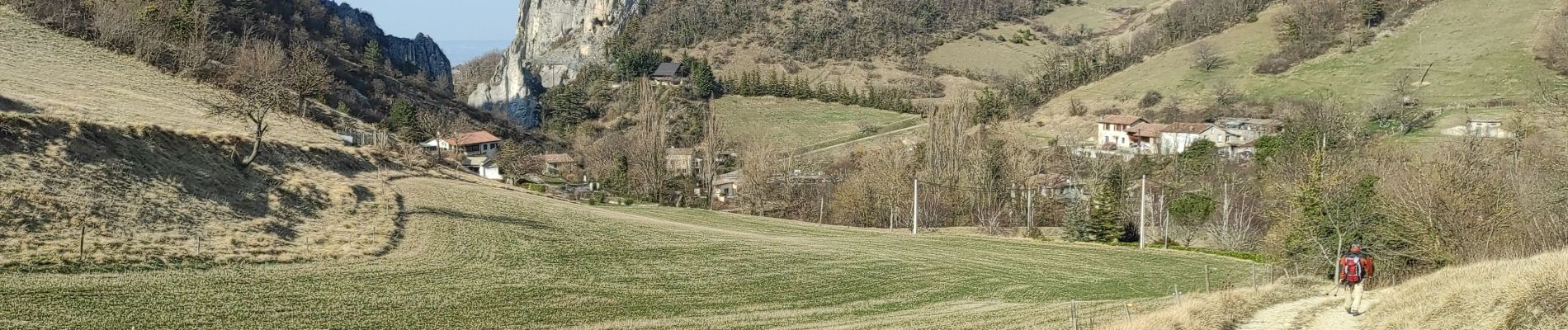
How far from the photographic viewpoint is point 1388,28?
12581cm

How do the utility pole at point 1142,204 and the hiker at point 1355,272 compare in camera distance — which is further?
the utility pole at point 1142,204

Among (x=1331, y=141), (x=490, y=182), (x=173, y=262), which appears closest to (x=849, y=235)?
(x=490, y=182)

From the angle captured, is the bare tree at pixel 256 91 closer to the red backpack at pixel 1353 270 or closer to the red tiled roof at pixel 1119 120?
the red backpack at pixel 1353 270

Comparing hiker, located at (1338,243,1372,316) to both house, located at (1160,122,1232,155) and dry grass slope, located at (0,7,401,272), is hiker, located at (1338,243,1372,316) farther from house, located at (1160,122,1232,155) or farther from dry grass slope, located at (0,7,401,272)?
house, located at (1160,122,1232,155)

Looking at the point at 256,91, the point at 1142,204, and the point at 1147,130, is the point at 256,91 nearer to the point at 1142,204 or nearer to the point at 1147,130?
the point at 1142,204

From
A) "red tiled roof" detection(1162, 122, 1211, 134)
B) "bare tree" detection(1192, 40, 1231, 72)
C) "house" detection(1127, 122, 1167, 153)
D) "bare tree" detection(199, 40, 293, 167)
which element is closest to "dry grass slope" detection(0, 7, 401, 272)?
"bare tree" detection(199, 40, 293, 167)

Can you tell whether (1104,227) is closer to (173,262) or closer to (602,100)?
(173,262)

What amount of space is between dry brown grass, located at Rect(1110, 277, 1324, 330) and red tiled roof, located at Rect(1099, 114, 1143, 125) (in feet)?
268

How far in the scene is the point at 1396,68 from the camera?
112312mm

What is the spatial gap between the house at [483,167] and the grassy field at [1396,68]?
2764 inches

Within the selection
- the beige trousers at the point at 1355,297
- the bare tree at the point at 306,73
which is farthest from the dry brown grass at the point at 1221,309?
the bare tree at the point at 306,73

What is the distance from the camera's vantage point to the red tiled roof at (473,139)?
10369 centimetres

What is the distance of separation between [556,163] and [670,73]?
61.7 m

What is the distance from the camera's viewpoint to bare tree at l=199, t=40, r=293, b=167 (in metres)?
48.9
